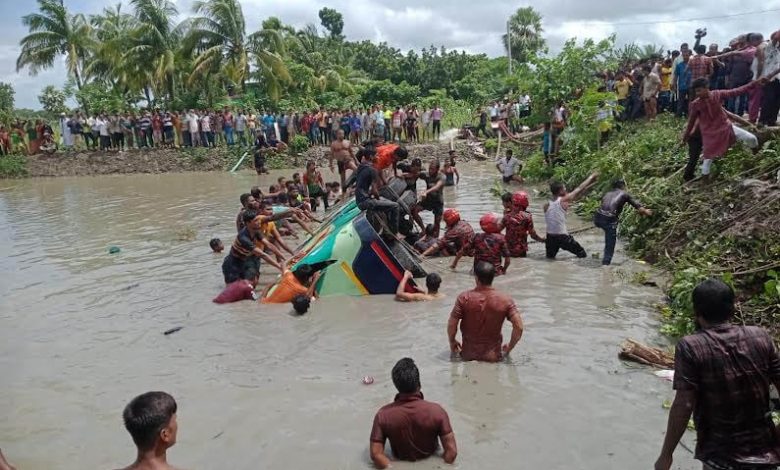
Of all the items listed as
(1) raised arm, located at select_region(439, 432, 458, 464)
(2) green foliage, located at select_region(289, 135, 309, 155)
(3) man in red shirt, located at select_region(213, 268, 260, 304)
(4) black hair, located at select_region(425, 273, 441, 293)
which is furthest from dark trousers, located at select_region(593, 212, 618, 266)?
(2) green foliage, located at select_region(289, 135, 309, 155)

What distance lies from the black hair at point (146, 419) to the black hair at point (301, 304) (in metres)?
4.76

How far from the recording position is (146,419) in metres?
3.08

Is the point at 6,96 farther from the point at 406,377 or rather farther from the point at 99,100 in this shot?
the point at 406,377

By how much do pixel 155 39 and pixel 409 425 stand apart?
2894 centimetres

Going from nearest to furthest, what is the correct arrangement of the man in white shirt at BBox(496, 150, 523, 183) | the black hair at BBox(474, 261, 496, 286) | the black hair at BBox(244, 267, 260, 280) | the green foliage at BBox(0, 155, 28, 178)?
the black hair at BBox(474, 261, 496, 286), the black hair at BBox(244, 267, 260, 280), the man in white shirt at BBox(496, 150, 523, 183), the green foliage at BBox(0, 155, 28, 178)

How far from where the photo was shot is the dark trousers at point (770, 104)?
9961mm

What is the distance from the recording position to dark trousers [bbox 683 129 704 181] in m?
9.69

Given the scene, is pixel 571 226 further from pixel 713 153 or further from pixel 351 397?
pixel 351 397

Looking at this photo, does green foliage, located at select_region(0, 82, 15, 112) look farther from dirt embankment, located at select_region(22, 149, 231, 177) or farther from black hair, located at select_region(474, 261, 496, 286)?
black hair, located at select_region(474, 261, 496, 286)

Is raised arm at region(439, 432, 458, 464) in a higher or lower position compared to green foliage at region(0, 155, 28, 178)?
lower

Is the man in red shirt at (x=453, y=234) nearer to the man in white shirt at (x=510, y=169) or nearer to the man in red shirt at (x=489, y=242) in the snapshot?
the man in red shirt at (x=489, y=242)

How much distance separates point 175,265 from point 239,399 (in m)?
6.10

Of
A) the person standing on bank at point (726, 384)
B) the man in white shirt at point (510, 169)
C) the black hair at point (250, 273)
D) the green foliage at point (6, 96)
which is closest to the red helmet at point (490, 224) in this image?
the black hair at point (250, 273)

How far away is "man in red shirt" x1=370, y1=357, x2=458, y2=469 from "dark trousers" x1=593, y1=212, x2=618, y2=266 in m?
5.68
